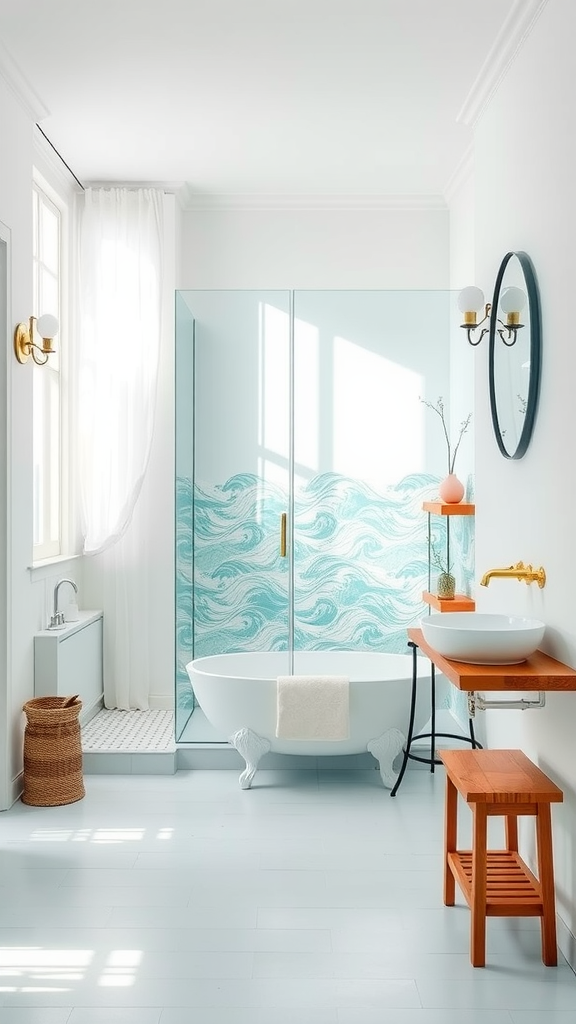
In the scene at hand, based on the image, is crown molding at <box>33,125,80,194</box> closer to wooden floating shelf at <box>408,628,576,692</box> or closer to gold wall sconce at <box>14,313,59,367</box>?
gold wall sconce at <box>14,313,59,367</box>

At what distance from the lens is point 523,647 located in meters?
2.70

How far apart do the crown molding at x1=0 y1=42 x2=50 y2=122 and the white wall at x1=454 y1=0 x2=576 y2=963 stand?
1960 millimetres

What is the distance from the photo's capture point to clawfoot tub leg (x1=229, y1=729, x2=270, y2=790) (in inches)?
166

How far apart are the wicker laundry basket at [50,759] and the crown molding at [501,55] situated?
3.14m

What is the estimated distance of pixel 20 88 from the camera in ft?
13.2

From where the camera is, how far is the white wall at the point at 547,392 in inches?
108

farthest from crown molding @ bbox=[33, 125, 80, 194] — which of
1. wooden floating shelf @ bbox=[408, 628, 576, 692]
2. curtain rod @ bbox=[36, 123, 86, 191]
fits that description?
Result: wooden floating shelf @ bbox=[408, 628, 576, 692]

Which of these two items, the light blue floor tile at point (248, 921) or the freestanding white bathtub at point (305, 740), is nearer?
the light blue floor tile at point (248, 921)

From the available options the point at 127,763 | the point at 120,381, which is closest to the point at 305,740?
the point at 127,763

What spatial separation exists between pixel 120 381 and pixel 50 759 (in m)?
2.15

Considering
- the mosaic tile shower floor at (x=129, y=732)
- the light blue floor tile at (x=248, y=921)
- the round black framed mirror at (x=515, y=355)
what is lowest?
the light blue floor tile at (x=248, y=921)

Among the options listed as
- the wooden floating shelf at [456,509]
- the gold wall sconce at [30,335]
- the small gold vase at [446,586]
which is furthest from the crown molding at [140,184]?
the small gold vase at [446,586]

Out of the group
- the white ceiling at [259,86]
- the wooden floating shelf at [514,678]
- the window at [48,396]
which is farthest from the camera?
the window at [48,396]

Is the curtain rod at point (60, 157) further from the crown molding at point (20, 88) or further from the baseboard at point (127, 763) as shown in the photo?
the baseboard at point (127, 763)
